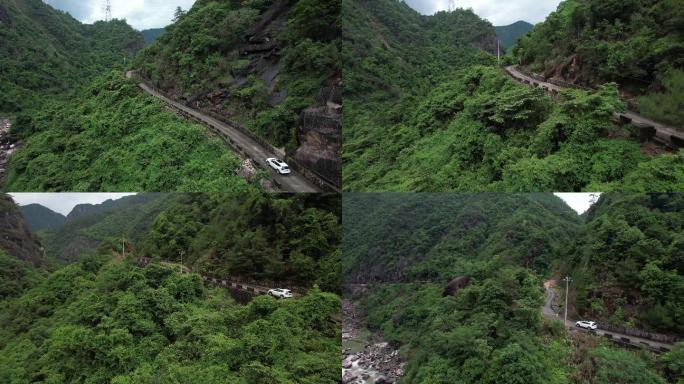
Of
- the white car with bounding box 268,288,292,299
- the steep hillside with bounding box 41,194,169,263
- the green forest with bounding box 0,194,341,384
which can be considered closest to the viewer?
the green forest with bounding box 0,194,341,384

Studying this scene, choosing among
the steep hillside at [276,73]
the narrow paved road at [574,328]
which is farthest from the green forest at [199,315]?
the narrow paved road at [574,328]

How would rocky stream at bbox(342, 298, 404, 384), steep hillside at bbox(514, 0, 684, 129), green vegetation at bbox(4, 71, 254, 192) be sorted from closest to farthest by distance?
1. steep hillside at bbox(514, 0, 684, 129)
2. green vegetation at bbox(4, 71, 254, 192)
3. rocky stream at bbox(342, 298, 404, 384)

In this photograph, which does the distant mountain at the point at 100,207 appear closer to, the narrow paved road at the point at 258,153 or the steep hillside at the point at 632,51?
the narrow paved road at the point at 258,153

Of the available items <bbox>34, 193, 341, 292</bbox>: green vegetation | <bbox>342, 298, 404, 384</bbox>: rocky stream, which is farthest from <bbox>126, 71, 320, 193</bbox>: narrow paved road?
<bbox>342, 298, 404, 384</bbox>: rocky stream

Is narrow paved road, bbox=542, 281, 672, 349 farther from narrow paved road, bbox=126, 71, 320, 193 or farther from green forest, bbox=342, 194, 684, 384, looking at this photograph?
narrow paved road, bbox=126, 71, 320, 193

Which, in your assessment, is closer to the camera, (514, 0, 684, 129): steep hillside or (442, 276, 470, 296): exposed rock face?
Result: (514, 0, 684, 129): steep hillside

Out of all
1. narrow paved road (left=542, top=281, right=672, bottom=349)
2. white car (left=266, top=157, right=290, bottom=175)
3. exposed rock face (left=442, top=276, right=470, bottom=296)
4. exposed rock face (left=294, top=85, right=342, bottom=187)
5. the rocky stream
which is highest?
exposed rock face (left=294, top=85, right=342, bottom=187)
